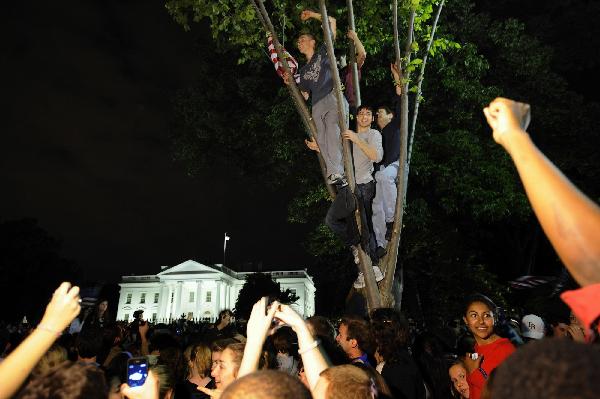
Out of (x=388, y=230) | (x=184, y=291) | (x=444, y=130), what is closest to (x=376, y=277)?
(x=388, y=230)

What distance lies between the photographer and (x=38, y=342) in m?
1.89

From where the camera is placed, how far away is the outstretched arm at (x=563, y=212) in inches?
43.8

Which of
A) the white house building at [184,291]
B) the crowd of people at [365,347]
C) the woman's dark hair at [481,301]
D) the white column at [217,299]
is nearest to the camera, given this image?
the crowd of people at [365,347]

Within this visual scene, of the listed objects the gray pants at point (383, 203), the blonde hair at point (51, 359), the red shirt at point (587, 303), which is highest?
the gray pants at point (383, 203)

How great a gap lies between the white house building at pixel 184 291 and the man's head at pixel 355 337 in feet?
304

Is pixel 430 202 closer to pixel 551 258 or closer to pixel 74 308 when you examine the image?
pixel 551 258

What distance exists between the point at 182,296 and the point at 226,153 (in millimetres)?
88359

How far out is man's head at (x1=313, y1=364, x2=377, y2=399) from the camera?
1.97 metres

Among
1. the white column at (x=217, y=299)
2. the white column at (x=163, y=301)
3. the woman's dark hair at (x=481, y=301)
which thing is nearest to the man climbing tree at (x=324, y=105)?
the woman's dark hair at (x=481, y=301)

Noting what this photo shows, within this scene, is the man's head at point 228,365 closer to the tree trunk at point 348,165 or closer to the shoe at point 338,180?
the tree trunk at point 348,165

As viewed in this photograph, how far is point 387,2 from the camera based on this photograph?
692cm

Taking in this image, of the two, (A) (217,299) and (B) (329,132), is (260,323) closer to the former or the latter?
(B) (329,132)

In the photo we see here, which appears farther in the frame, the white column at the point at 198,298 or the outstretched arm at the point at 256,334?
the white column at the point at 198,298

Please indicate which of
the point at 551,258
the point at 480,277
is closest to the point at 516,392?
the point at 480,277
